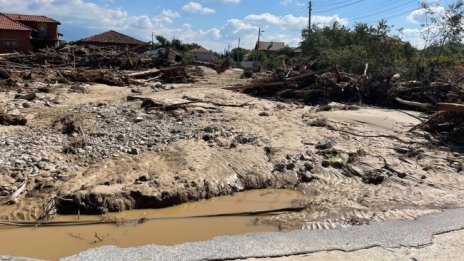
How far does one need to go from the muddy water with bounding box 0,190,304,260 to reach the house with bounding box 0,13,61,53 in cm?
3642

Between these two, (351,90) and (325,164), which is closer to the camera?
(325,164)

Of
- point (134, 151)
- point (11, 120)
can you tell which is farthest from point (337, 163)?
point (11, 120)

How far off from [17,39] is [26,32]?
3.15 feet

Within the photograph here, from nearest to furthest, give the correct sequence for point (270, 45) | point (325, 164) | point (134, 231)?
point (134, 231)
point (325, 164)
point (270, 45)

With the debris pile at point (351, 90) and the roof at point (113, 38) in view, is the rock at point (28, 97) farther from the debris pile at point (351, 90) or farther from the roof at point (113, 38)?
the roof at point (113, 38)

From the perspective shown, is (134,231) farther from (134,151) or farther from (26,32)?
(26,32)

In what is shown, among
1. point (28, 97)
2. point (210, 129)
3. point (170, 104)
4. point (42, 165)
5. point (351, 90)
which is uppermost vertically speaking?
point (351, 90)

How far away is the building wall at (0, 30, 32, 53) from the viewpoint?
39281mm

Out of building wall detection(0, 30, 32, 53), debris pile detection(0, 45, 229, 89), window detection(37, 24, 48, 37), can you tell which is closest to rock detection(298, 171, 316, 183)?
debris pile detection(0, 45, 229, 89)

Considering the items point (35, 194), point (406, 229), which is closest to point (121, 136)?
point (35, 194)

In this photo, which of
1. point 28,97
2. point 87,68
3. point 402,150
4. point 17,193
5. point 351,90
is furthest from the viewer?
point 87,68

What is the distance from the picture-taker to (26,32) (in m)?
40.6

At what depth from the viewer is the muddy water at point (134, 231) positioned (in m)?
5.09

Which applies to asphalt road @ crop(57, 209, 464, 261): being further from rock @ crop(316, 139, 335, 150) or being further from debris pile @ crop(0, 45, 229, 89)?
debris pile @ crop(0, 45, 229, 89)
